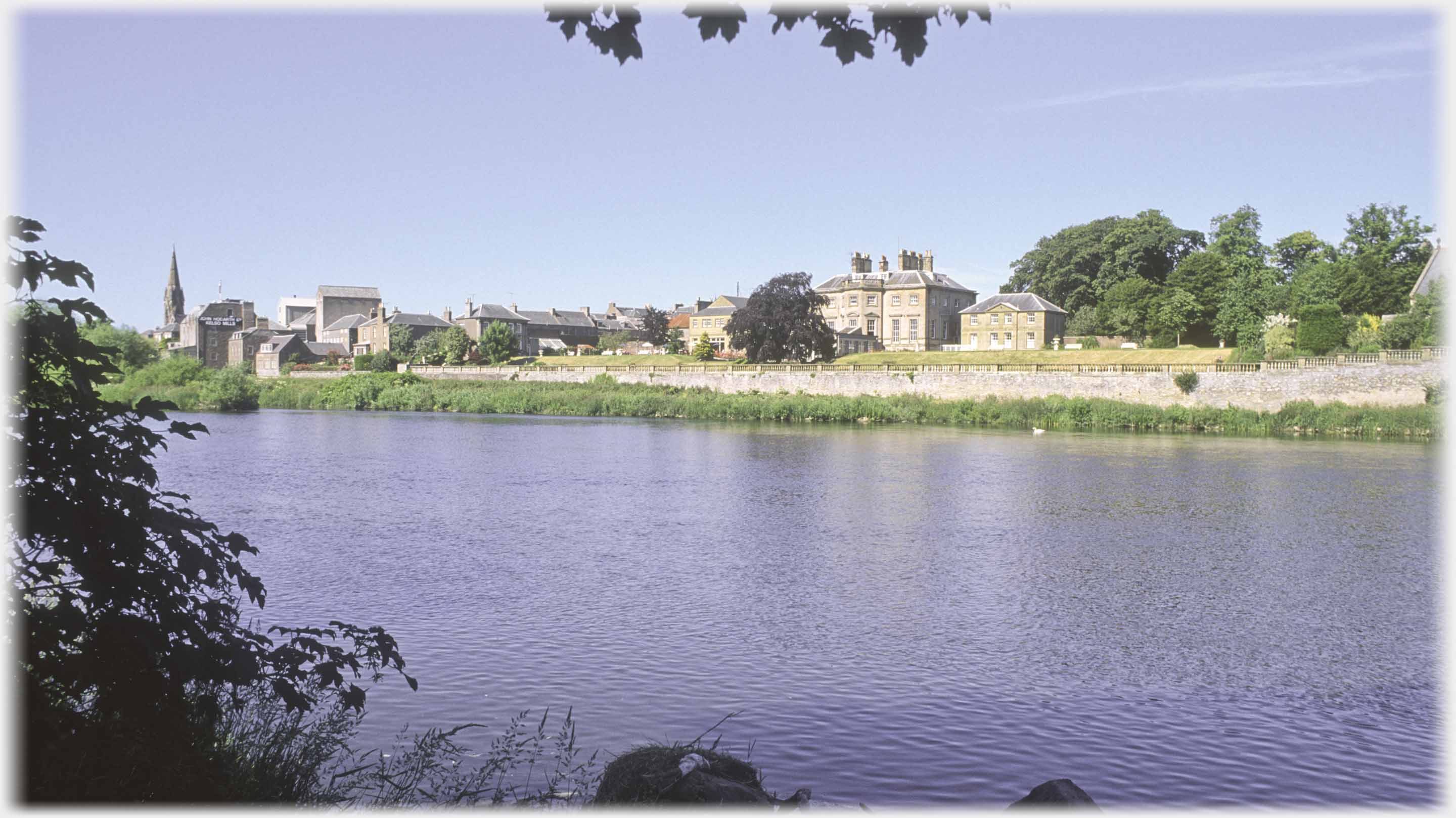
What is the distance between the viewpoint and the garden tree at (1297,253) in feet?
251

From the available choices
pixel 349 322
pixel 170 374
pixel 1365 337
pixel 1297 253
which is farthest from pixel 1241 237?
pixel 349 322

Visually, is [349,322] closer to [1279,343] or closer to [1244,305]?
[1244,305]

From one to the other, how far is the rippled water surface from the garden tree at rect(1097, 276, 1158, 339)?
4529 centimetres

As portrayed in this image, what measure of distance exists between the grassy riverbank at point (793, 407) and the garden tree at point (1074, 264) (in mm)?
26119

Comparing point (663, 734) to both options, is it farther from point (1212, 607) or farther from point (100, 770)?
point (1212, 607)

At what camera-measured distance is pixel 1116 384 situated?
2197 inches

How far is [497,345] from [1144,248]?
49.8 meters

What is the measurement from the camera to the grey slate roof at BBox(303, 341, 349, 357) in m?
112

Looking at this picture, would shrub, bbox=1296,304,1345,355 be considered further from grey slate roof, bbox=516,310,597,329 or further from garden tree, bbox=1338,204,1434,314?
grey slate roof, bbox=516,310,597,329

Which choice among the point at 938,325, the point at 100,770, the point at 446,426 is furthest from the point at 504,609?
the point at 938,325

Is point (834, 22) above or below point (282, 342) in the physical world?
below

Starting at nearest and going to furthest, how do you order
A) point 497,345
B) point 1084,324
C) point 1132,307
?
1. point 1132,307
2. point 1084,324
3. point 497,345

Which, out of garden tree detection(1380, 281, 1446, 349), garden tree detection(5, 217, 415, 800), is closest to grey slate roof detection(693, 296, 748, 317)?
garden tree detection(1380, 281, 1446, 349)

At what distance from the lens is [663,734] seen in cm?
847
